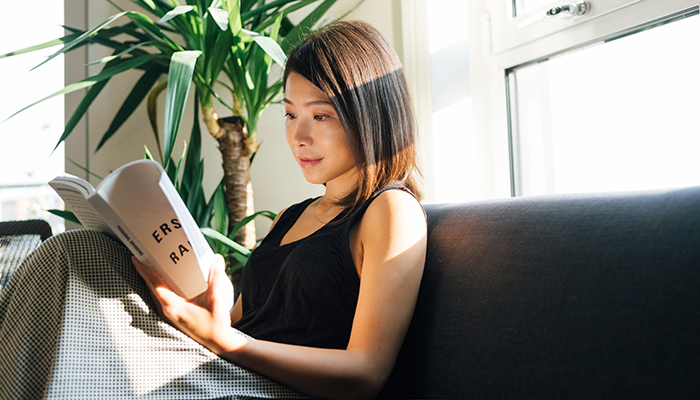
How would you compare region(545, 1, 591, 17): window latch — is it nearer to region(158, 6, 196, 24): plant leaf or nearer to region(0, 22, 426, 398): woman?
region(0, 22, 426, 398): woman

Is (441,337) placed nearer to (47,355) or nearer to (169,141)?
(47,355)

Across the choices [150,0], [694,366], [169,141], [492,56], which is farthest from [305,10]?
[694,366]

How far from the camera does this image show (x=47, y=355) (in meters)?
0.63

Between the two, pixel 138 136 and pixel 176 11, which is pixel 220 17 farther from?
pixel 138 136

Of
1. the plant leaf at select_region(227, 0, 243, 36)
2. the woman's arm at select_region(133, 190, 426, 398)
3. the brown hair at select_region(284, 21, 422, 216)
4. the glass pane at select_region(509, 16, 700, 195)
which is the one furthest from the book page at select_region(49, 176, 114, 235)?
the glass pane at select_region(509, 16, 700, 195)

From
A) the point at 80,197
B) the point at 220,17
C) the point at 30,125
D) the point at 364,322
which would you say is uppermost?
the point at 220,17

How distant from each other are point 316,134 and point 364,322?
395 mm

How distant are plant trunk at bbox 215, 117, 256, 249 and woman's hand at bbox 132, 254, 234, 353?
3.72 feet

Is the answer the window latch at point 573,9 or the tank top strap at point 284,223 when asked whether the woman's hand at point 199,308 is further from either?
the window latch at point 573,9

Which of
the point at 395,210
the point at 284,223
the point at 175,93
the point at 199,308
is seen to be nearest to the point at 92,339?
the point at 199,308

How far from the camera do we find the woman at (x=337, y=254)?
0.72 meters

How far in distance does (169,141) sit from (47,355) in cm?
86

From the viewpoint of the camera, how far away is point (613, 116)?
1432 mm

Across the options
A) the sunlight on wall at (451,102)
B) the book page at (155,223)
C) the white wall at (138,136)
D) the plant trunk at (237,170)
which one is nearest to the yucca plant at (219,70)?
the plant trunk at (237,170)
